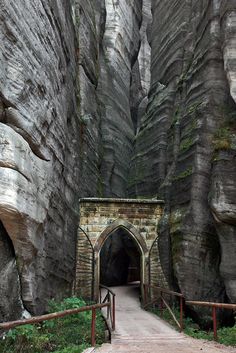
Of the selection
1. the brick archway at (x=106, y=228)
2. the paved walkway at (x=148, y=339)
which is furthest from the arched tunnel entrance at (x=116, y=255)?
the paved walkway at (x=148, y=339)

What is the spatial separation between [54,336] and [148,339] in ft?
6.22

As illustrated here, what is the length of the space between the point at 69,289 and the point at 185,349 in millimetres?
7690

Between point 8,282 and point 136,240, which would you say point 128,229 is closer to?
point 136,240

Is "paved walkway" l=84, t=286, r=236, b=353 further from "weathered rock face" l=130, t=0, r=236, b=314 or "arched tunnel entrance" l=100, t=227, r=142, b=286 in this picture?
"arched tunnel entrance" l=100, t=227, r=142, b=286

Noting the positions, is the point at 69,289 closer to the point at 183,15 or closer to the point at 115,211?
the point at 115,211

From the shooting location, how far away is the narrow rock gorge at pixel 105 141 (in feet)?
24.6

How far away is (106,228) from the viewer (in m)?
15.8

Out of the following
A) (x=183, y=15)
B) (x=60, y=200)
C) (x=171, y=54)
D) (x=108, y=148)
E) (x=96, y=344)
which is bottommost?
(x=96, y=344)

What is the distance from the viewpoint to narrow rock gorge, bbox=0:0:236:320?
7508 millimetres

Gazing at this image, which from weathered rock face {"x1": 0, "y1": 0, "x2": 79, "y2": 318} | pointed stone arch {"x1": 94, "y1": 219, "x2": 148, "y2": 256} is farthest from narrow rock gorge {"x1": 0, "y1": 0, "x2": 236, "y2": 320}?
pointed stone arch {"x1": 94, "y1": 219, "x2": 148, "y2": 256}

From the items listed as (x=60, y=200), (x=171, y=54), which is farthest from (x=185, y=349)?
(x=171, y=54)

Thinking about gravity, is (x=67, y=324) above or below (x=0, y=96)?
below

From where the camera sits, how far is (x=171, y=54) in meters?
21.2

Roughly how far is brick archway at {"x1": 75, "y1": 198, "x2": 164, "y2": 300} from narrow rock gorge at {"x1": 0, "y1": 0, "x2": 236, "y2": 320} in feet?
2.19
